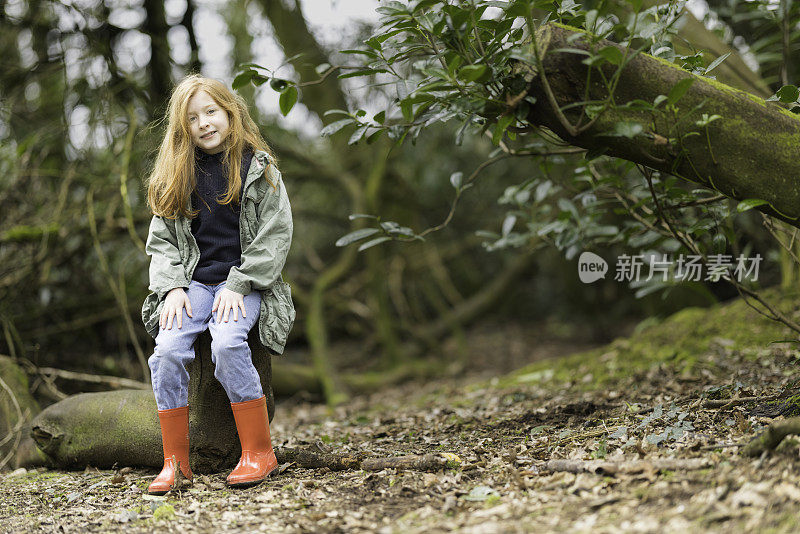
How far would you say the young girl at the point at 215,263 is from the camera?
2.26 metres

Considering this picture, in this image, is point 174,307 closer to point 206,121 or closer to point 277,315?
point 277,315

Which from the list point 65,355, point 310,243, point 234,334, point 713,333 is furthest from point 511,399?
point 310,243

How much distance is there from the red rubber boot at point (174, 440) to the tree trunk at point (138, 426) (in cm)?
14

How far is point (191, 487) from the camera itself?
7.39ft

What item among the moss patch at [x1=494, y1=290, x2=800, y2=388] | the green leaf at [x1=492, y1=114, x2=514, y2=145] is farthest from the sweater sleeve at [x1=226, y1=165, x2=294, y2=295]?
the moss patch at [x1=494, y1=290, x2=800, y2=388]

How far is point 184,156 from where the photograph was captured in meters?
2.42

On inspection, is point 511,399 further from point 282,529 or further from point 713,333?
point 282,529

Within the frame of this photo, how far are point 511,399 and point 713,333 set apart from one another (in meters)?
1.35

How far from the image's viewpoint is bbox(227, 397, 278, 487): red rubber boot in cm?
226

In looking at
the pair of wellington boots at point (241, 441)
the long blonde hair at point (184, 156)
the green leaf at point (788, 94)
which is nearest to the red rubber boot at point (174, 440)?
the pair of wellington boots at point (241, 441)

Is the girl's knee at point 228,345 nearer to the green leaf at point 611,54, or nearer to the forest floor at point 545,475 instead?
the forest floor at point 545,475

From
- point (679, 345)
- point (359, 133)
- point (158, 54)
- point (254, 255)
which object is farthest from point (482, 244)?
point (158, 54)

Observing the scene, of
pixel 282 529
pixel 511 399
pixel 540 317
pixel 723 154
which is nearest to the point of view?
pixel 282 529

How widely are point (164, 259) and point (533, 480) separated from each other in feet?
4.91
